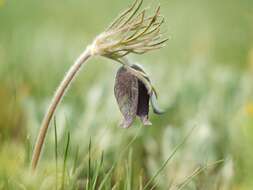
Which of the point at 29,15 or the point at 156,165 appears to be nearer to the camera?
the point at 156,165

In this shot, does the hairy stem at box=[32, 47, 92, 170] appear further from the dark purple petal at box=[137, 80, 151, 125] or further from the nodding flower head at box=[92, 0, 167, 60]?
the dark purple petal at box=[137, 80, 151, 125]

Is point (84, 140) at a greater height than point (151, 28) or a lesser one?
lesser

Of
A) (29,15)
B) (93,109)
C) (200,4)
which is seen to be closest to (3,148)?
(93,109)

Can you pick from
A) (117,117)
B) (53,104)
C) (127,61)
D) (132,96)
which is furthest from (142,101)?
(117,117)

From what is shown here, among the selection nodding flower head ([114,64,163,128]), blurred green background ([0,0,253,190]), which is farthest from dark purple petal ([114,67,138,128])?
blurred green background ([0,0,253,190])

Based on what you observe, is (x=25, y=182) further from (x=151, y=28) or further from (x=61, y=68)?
(x=61, y=68)

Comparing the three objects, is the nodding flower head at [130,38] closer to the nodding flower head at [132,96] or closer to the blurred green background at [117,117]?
the nodding flower head at [132,96]

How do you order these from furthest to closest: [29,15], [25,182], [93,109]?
[29,15] < [93,109] < [25,182]

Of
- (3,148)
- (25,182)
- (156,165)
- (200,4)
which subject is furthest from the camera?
(200,4)
